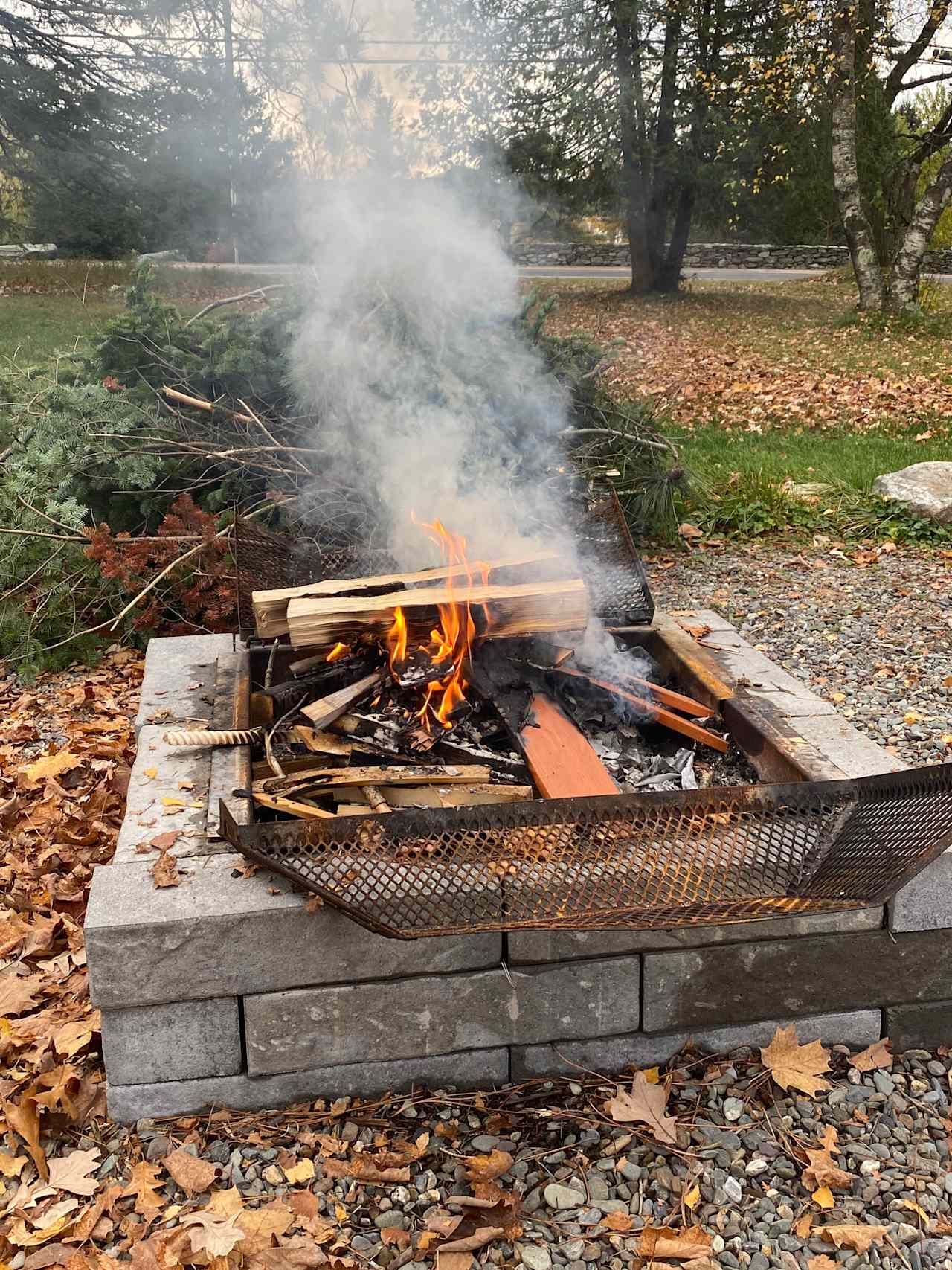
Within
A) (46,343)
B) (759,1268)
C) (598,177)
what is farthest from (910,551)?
(598,177)

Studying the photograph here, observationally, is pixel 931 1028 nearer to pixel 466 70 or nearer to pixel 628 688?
pixel 628 688

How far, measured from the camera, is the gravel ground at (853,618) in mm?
4598

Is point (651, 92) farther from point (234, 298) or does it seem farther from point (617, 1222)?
point (617, 1222)

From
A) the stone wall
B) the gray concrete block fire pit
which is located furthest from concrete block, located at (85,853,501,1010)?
the stone wall

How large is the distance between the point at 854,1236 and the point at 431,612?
1.98 metres

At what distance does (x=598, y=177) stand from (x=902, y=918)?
17.5m

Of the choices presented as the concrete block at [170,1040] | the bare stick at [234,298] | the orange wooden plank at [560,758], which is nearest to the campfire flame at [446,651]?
the orange wooden plank at [560,758]

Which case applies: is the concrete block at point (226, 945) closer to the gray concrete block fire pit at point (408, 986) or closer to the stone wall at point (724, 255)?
the gray concrete block fire pit at point (408, 986)

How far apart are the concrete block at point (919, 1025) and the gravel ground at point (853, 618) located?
146 cm

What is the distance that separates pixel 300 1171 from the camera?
2314 mm

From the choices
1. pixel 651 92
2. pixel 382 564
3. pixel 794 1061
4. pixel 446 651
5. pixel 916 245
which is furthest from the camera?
pixel 651 92

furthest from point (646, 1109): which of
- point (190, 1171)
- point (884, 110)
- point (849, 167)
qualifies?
point (884, 110)

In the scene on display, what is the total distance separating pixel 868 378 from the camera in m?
12.1

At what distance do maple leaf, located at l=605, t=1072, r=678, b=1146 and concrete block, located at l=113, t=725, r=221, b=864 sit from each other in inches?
46.2
